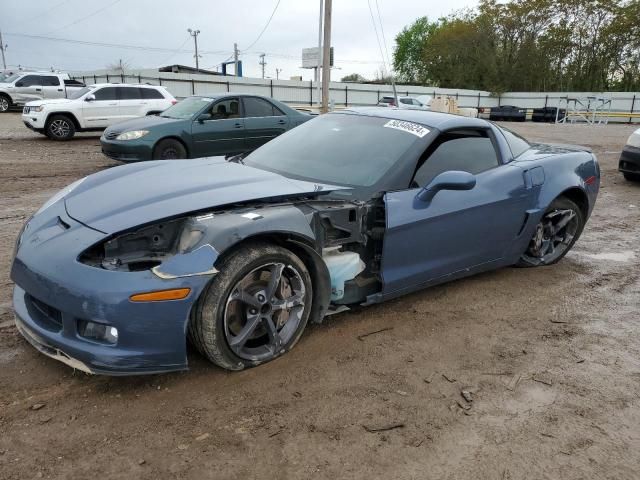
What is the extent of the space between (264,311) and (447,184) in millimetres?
1420

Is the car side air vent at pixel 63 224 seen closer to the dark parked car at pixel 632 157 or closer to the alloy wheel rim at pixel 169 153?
the alloy wheel rim at pixel 169 153

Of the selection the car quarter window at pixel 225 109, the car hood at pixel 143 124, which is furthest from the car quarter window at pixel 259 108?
the car hood at pixel 143 124

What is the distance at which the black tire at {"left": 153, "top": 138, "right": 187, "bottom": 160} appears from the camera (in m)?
8.79

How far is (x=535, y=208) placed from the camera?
161 inches

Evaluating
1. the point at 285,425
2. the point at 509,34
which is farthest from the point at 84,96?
the point at 509,34

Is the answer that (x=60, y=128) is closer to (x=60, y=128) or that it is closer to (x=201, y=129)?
(x=60, y=128)

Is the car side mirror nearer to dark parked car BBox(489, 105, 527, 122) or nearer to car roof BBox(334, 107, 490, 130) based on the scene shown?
car roof BBox(334, 107, 490, 130)

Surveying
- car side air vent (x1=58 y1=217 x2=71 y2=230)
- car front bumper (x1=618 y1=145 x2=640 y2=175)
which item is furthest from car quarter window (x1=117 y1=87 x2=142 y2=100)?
car side air vent (x1=58 y1=217 x2=71 y2=230)

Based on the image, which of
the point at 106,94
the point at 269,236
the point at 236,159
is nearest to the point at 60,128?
the point at 106,94

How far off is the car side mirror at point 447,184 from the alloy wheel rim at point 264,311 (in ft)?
3.46

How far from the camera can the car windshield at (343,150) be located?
3.37 meters

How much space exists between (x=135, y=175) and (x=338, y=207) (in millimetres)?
1380

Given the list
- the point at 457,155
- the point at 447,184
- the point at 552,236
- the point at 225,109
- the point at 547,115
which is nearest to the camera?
the point at 447,184

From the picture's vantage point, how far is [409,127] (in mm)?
3674
